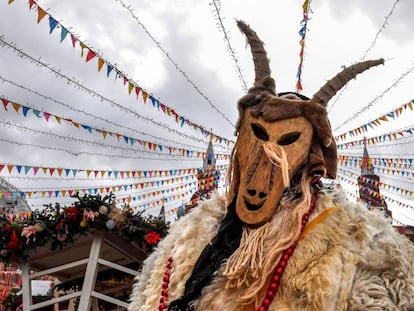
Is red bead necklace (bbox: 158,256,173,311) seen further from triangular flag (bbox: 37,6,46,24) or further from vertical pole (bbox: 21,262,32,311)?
vertical pole (bbox: 21,262,32,311)

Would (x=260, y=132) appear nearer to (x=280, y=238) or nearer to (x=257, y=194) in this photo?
(x=257, y=194)

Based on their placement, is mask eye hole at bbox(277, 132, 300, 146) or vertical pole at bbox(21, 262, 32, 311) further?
vertical pole at bbox(21, 262, 32, 311)

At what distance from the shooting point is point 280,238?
1.90m

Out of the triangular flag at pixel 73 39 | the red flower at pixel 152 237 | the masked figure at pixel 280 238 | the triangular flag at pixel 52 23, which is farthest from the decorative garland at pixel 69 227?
the masked figure at pixel 280 238

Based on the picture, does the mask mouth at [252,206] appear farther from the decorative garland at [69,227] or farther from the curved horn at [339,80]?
the decorative garland at [69,227]

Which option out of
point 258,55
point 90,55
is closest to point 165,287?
point 258,55

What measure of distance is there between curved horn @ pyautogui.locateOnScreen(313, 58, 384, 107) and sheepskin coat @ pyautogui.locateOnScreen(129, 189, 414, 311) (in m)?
0.52

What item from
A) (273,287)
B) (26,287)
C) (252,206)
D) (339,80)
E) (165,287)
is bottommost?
(26,287)

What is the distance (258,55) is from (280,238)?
1071mm

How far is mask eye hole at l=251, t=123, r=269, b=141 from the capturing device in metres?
2.20

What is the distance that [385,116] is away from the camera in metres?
6.57

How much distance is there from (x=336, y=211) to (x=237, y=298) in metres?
0.65

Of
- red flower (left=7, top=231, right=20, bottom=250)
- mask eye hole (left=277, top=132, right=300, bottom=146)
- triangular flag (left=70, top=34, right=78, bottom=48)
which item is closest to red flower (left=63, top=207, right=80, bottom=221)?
red flower (left=7, top=231, right=20, bottom=250)

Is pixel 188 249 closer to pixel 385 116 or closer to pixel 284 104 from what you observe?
pixel 284 104
